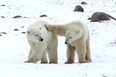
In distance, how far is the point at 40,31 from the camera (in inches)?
418

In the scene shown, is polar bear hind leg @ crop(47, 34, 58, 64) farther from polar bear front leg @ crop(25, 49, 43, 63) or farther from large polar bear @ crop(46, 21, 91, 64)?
polar bear front leg @ crop(25, 49, 43, 63)

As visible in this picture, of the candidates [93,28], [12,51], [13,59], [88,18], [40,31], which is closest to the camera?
[40,31]

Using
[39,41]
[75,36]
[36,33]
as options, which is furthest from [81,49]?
[36,33]

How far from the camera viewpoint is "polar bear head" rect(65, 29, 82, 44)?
34.9ft

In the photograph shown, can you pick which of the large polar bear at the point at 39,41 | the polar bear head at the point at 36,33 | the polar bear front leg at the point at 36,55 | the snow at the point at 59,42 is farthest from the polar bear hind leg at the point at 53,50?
the polar bear front leg at the point at 36,55

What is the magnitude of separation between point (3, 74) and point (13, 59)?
4.49m

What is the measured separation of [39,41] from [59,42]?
6.04m

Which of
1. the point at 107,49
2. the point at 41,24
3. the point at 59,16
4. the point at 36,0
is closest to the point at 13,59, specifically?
the point at 41,24

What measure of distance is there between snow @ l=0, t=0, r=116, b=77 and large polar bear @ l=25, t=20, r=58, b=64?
1.53 feet

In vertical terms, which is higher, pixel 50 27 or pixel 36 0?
pixel 50 27

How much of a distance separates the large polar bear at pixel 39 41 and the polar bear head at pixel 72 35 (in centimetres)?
62

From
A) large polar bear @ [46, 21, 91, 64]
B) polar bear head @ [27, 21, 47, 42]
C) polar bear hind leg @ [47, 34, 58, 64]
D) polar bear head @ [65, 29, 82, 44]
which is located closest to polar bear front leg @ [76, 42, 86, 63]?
large polar bear @ [46, 21, 91, 64]

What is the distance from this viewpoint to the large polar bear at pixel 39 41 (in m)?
10.4

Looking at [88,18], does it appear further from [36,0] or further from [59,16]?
[36,0]
